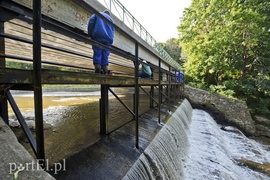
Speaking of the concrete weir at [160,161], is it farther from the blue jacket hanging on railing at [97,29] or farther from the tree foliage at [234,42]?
the tree foliage at [234,42]

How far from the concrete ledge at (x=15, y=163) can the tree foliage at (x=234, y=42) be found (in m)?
12.8

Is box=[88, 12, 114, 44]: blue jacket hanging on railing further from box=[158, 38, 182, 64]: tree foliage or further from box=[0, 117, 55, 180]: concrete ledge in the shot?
box=[158, 38, 182, 64]: tree foliage

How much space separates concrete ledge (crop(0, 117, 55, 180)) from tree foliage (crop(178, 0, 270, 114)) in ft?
42.1

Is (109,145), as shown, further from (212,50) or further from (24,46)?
(212,50)

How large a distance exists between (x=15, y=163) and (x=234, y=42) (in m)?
14.2

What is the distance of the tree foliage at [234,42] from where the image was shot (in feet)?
37.3

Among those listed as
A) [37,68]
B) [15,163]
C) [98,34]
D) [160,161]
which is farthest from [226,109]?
[15,163]

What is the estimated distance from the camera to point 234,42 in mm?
11977

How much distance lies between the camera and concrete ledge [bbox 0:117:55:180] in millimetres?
868

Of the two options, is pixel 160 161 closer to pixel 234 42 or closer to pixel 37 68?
pixel 37 68

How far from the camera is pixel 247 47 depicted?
512 inches

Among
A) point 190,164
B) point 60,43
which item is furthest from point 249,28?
point 60,43

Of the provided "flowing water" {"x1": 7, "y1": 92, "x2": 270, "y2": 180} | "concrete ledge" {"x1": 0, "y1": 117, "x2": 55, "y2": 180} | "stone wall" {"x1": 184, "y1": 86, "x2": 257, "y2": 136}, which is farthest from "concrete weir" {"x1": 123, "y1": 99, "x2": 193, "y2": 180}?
"stone wall" {"x1": 184, "y1": 86, "x2": 257, "y2": 136}

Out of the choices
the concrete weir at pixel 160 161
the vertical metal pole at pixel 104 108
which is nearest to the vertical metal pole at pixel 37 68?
the concrete weir at pixel 160 161
